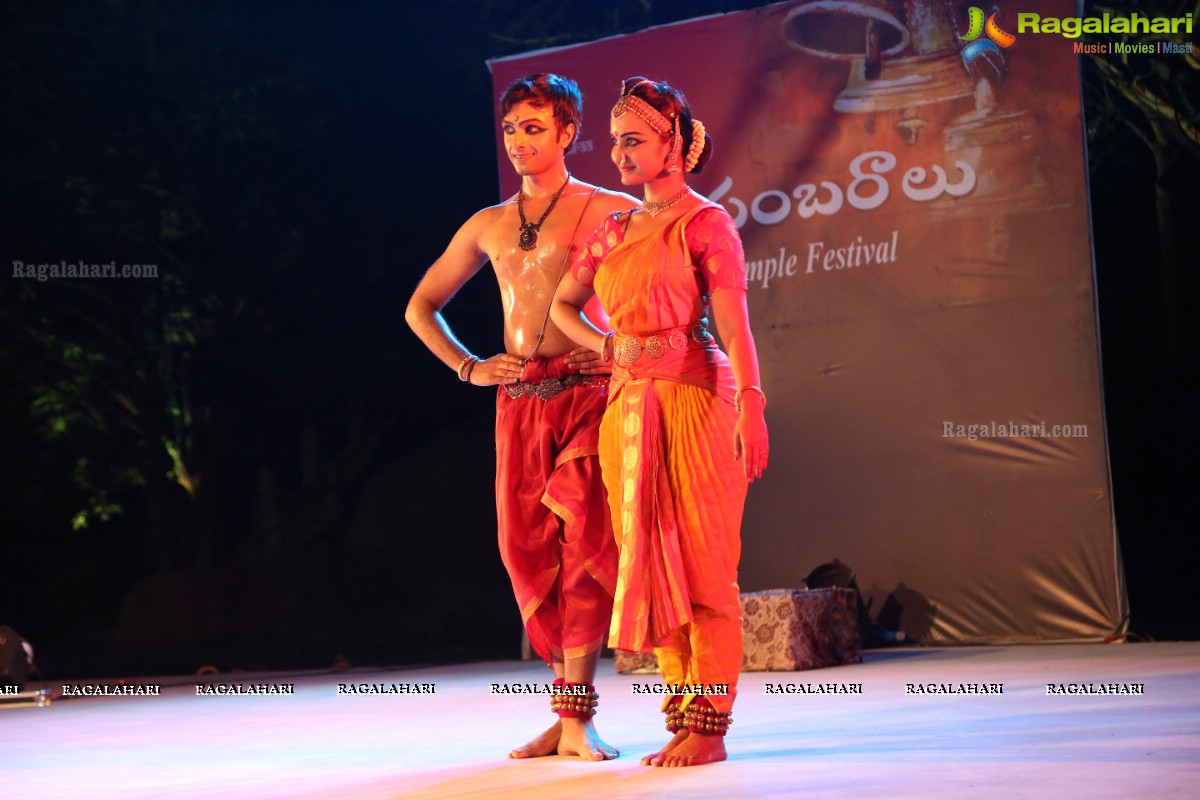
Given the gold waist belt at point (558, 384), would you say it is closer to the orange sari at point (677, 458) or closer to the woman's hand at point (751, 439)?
the orange sari at point (677, 458)

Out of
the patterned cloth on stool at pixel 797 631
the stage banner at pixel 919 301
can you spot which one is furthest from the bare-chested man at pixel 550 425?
the stage banner at pixel 919 301

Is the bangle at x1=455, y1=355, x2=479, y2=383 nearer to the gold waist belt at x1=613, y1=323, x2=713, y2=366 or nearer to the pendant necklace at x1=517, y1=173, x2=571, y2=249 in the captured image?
the pendant necklace at x1=517, y1=173, x2=571, y2=249

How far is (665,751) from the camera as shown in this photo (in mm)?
2902

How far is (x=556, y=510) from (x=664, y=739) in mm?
746

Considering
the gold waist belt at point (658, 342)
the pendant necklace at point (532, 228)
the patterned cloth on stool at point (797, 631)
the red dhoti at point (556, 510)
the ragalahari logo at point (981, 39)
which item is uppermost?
the ragalahari logo at point (981, 39)

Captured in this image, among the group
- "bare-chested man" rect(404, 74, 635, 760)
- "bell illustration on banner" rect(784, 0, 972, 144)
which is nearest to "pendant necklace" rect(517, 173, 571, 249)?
"bare-chested man" rect(404, 74, 635, 760)

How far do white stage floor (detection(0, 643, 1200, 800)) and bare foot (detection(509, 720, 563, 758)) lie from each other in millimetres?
62

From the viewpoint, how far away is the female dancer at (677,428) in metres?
2.88

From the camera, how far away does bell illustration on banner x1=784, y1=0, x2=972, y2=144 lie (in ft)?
21.8

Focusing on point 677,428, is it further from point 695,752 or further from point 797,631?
point 797,631

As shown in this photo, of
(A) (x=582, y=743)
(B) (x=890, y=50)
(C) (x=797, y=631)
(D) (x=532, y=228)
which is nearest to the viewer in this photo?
(A) (x=582, y=743)

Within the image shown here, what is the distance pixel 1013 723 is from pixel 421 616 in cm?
747

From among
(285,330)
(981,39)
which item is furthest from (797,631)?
(285,330)

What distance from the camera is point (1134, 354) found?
30.6 ft
